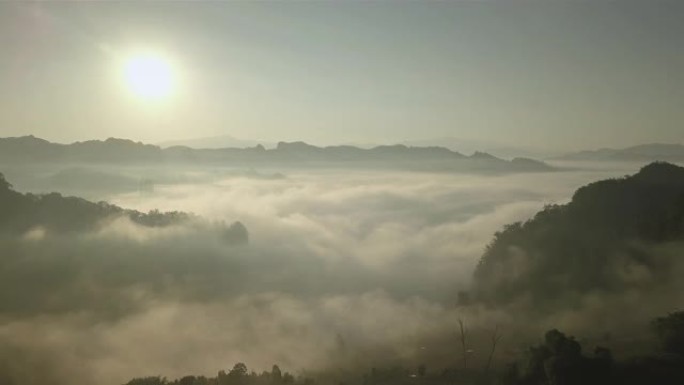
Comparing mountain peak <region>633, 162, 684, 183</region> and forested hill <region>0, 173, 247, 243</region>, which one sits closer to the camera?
mountain peak <region>633, 162, 684, 183</region>

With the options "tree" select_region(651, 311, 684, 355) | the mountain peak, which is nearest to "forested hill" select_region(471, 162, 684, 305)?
the mountain peak

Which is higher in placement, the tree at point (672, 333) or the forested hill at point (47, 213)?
the forested hill at point (47, 213)

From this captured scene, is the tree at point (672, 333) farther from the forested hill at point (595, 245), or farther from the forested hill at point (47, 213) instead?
the forested hill at point (47, 213)

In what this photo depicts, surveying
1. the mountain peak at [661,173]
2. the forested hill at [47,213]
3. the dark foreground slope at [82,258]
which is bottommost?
the dark foreground slope at [82,258]

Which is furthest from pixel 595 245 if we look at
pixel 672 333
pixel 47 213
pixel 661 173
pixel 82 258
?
pixel 47 213

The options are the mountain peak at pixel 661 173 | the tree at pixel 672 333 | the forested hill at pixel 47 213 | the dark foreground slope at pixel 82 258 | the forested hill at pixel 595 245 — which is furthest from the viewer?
the forested hill at pixel 47 213

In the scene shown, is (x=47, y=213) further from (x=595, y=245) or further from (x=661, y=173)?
(x=661, y=173)

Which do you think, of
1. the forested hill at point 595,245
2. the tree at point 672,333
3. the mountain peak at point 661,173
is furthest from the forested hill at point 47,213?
the mountain peak at point 661,173

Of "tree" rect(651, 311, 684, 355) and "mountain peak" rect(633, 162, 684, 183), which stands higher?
"mountain peak" rect(633, 162, 684, 183)

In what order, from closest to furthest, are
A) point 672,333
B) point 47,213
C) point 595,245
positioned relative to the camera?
point 672,333 < point 595,245 < point 47,213

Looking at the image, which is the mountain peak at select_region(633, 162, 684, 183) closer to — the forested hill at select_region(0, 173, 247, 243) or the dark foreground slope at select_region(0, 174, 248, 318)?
the dark foreground slope at select_region(0, 174, 248, 318)
